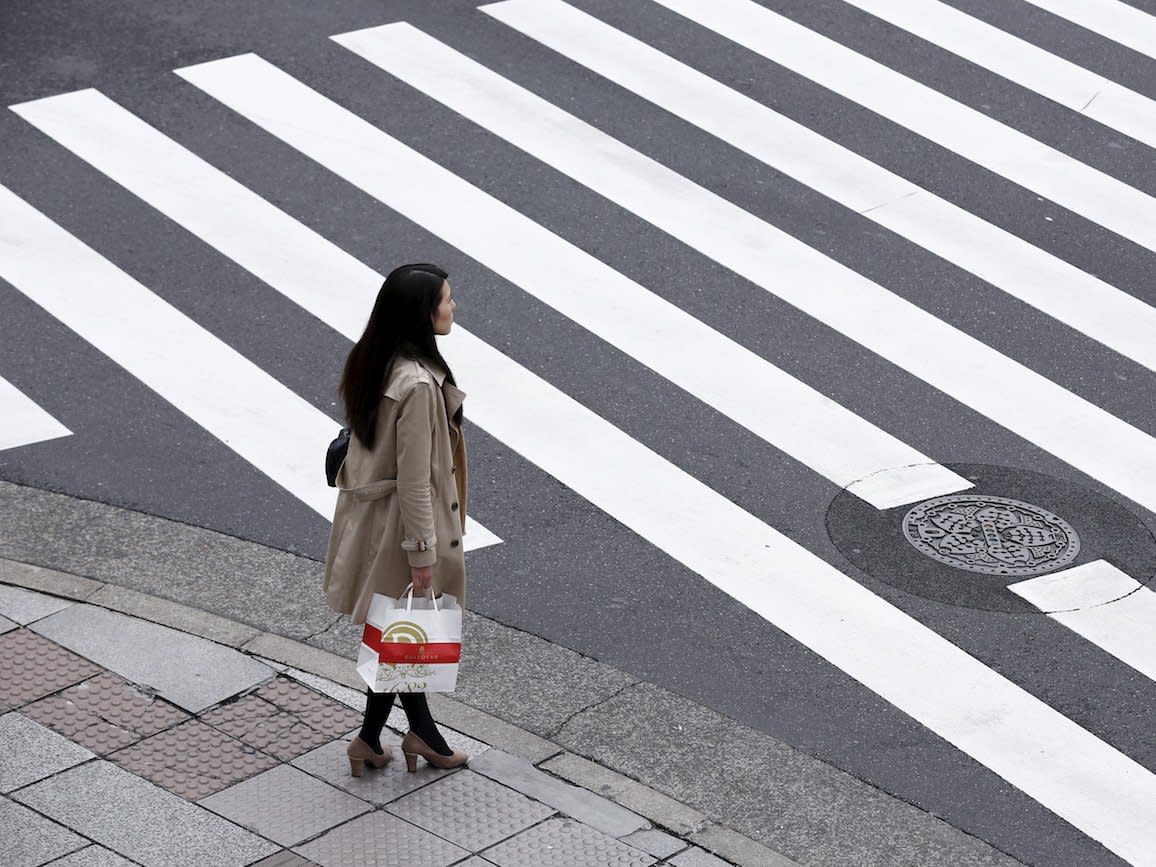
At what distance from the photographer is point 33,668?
7051 millimetres

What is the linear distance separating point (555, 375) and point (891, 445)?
1.75 meters

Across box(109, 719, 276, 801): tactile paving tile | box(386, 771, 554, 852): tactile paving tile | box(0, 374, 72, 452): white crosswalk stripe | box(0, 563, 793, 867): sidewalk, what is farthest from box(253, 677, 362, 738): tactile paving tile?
box(0, 374, 72, 452): white crosswalk stripe

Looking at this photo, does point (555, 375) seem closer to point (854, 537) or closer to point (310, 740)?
point (854, 537)

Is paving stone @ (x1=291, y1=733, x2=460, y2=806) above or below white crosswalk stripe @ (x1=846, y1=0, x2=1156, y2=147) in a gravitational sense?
below

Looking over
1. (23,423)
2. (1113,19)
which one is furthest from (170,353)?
(1113,19)

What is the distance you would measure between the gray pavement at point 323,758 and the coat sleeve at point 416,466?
3.20 feet

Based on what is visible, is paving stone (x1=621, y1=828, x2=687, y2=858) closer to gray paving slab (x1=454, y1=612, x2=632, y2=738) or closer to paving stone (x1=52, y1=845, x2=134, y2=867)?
gray paving slab (x1=454, y1=612, x2=632, y2=738)

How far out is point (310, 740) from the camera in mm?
6715

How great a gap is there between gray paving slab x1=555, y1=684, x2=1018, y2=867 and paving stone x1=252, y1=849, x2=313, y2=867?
122 cm

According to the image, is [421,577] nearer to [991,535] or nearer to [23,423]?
[991,535]

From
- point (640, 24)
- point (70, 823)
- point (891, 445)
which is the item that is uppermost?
point (640, 24)

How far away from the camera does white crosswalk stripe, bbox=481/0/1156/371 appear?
10.2 m

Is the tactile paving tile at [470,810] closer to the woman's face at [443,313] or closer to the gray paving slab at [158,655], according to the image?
the gray paving slab at [158,655]

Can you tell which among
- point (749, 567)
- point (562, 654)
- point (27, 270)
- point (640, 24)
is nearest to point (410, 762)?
point (562, 654)
